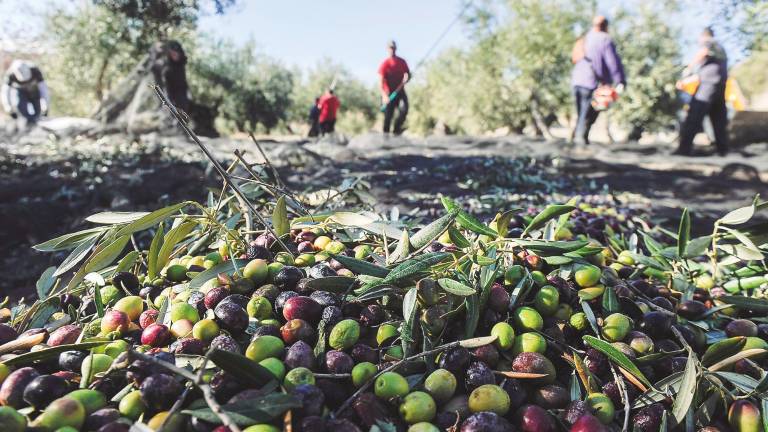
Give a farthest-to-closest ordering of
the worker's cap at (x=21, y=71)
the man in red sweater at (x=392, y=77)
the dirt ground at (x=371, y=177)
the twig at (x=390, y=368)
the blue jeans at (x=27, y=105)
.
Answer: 1. the blue jeans at (x=27, y=105)
2. the worker's cap at (x=21, y=71)
3. the man in red sweater at (x=392, y=77)
4. the dirt ground at (x=371, y=177)
5. the twig at (x=390, y=368)

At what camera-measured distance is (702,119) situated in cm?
961

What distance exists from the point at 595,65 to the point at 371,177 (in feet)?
16.7

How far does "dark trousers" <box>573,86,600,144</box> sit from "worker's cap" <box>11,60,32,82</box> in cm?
1422

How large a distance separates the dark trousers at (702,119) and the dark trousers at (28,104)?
15969 millimetres

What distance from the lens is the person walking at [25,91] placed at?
13508mm

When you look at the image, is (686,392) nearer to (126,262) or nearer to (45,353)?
(45,353)

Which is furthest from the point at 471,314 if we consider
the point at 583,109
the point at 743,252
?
the point at 583,109

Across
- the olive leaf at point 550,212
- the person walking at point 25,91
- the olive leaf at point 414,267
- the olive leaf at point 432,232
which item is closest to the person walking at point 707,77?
the olive leaf at point 550,212

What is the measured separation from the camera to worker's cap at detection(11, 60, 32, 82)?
1345cm

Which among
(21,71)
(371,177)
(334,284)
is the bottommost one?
(371,177)

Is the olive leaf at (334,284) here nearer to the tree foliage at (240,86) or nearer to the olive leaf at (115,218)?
the olive leaf at (115,218)

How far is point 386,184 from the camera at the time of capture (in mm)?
5879

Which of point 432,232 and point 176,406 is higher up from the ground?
point 432,232

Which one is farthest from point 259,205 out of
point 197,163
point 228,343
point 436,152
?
point 436,152
